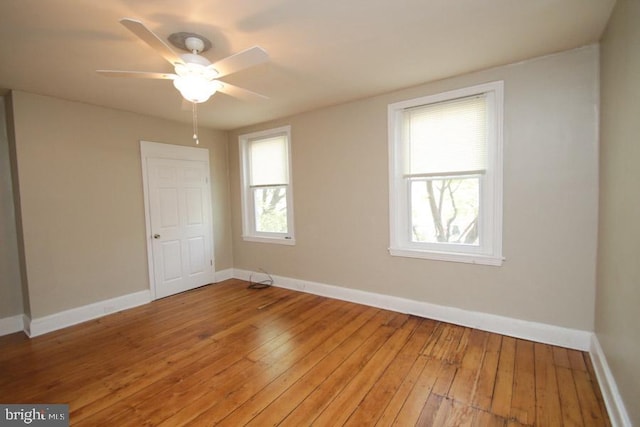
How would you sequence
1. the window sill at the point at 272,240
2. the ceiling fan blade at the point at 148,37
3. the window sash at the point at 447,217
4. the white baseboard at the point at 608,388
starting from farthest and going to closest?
the window sill at the point at 272,240
the window sash at the point at 447,217
the white baseboard at the point at 608,388
the ceiling fan blade at the point at 148,37

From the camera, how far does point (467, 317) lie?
9.50ft

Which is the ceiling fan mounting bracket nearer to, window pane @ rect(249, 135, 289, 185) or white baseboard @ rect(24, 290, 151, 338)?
window pane @ rect(249, 135, 289, 185)

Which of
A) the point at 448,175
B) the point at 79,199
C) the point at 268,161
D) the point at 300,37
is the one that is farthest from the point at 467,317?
the point at 79,199

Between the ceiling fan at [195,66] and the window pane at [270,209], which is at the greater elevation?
the ceiling fan at [195,66]

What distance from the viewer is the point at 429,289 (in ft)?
10.2

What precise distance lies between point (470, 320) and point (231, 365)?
2.31 metres

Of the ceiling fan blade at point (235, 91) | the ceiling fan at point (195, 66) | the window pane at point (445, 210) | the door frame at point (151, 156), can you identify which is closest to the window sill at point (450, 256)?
the window pane at point (445, 210)

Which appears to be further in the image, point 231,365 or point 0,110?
point 0,110

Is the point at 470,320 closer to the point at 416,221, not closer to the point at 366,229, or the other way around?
the point at 416,221

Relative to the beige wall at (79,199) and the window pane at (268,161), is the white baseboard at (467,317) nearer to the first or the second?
the window pane at (268,161)

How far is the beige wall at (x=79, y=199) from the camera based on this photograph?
297 cm

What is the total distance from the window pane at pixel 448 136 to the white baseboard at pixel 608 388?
5.56 feet

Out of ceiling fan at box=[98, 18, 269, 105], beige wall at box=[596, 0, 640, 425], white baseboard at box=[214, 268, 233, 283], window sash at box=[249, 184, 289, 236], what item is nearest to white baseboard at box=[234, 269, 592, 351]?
beige wall at box=[596, 0, 640, 425]

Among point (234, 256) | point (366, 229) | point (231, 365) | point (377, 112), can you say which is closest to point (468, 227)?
point (366, 229)
